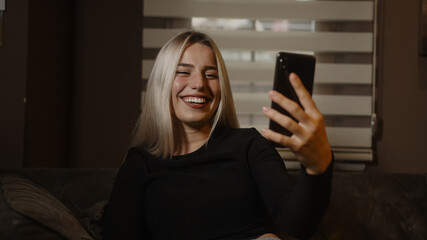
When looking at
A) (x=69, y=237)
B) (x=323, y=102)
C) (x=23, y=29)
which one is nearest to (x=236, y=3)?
(x=323, y=102)

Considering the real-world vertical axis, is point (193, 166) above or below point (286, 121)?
below

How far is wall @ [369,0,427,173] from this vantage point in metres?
2.35

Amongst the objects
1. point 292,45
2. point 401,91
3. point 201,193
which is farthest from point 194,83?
point 401,91

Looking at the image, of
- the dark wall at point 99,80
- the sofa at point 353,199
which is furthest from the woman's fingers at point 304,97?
the dark wall at point 99,80

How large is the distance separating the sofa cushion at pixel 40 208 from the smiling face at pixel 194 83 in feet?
1.58

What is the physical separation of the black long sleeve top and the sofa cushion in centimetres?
16

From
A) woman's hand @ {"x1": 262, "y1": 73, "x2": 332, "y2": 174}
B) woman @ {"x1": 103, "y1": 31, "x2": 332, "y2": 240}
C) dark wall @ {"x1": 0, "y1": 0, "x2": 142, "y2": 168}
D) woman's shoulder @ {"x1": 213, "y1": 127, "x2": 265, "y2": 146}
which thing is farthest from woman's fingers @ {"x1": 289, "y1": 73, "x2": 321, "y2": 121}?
dark wall @ {"x1": 0, "y1": 0, "x2": 142, "y2": 168}

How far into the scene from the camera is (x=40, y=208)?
1.27 metres

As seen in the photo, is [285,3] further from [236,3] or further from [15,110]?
[15,110]

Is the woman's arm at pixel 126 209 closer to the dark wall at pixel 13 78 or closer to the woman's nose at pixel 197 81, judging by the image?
the woman's nose at pixel 197 81

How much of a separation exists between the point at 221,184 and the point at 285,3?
4.13ft

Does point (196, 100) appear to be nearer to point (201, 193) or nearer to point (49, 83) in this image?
point (201, 193)

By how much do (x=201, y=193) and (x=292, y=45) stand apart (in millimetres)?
1183

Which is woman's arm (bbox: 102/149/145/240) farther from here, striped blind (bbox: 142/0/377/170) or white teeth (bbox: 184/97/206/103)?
striped blind (bbox: 142/0/377/170)
